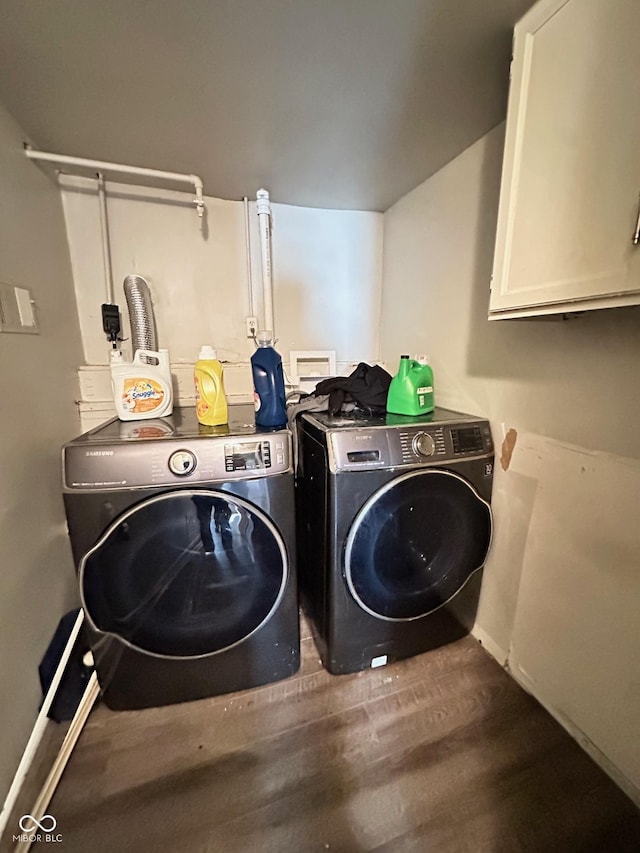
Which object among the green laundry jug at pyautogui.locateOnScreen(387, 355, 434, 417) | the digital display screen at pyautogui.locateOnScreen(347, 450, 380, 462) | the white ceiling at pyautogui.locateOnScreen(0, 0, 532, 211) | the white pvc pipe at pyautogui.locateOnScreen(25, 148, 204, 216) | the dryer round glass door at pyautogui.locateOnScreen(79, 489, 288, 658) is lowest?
the dryer round glass door at pyautogui.locateOnScreen(79, 489, 288, 658)

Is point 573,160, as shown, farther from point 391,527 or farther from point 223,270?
point 223,270

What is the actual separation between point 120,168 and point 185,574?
153cm

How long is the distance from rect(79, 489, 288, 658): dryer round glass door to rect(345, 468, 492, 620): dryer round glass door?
0.27 metres

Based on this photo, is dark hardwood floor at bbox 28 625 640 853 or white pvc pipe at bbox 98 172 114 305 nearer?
dark hardwood floor at bbox 28 625 640 853

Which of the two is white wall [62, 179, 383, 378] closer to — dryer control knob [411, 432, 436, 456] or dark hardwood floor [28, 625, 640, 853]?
dryer control knob [411, 432, 436, 456]

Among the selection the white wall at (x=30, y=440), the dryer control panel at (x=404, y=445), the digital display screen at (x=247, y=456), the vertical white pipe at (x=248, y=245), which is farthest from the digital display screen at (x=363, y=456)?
the vertical white pipe at (x=248, y=245)

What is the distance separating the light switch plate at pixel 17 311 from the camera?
1.01 metres

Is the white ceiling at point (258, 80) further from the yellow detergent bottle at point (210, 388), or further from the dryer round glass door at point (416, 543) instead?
the dryer round glass door at point (416, 543)

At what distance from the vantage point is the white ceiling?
2.60ft

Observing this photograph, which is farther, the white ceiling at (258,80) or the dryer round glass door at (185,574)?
the dryer round glass door at (185,574)

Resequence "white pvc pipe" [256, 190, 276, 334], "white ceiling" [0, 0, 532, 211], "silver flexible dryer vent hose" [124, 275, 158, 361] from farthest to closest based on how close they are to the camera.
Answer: "white pvc pipe" [256, 190, 276, 334] → "silver flexible dryer vent hose" [124, 275, 158, 361] → "white ceiling" [0, 0, 532, 211]

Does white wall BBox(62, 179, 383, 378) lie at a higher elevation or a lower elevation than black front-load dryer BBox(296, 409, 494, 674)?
higher

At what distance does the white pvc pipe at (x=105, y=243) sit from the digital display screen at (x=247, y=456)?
110 centimetres

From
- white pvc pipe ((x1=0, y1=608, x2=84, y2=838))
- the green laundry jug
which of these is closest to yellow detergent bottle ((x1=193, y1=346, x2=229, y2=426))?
the green laundry jug
